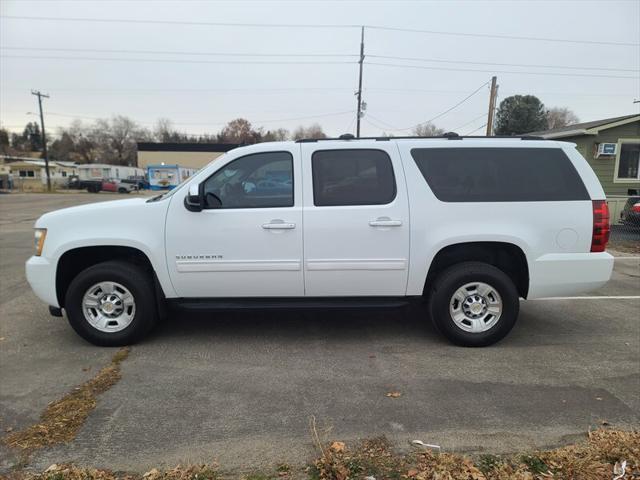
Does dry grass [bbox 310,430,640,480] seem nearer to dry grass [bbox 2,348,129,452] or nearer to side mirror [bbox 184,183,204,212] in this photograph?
dry grass [bbox 2,348,129,452]

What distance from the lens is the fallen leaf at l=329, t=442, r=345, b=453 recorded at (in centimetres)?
282

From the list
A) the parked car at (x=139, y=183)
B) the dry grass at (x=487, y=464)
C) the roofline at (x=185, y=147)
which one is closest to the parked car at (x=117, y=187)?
the parked car at (x=139, y=183)

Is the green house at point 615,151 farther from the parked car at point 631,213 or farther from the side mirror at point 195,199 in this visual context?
the side mirror at point 195,199

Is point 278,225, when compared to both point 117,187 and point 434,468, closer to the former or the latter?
point 434,468

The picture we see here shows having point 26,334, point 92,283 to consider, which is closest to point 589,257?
point 92,283

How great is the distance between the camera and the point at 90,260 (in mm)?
4801

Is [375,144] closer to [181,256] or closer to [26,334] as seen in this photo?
[181,256]

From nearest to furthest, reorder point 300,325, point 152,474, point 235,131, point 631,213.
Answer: point 152,474 → point 300,325 → point 631,213 → point 235,131

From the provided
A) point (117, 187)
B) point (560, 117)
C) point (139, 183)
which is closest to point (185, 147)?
point (139, 183)

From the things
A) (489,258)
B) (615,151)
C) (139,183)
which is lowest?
(139,183)

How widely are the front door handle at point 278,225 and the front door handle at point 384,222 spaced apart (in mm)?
757

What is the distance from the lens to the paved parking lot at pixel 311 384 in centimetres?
300

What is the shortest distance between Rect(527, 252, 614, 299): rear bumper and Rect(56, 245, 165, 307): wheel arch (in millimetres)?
3716

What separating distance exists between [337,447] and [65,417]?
6.48ft
